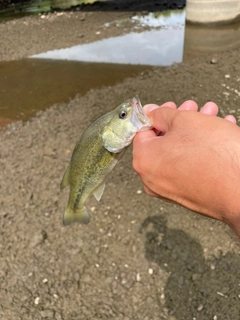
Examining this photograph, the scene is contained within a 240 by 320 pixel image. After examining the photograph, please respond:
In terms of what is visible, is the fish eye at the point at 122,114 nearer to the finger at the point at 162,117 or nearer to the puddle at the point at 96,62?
the finger at the point at 162,117

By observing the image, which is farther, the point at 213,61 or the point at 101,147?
the point at 213,61

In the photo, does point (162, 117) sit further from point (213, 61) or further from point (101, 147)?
point (213, 61)

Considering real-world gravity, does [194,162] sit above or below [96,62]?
above

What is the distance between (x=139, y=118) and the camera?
6.44 ft

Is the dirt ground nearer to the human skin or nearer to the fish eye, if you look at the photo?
the human skin

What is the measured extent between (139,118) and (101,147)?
268 mm

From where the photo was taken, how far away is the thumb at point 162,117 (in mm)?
1846

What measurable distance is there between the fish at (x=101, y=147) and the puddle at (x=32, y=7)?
1281 cm

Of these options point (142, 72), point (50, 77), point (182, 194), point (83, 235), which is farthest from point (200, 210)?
point (50, 77)

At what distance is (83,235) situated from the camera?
12.4ft

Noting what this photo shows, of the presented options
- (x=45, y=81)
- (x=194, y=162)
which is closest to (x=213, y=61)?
(x=45, y=81)

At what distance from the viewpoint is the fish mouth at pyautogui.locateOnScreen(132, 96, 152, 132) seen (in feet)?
6.34

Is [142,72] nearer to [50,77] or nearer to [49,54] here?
[50,77]

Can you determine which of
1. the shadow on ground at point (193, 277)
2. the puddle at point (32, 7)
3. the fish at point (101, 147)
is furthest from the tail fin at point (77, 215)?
the puddle at point (32, 7)
